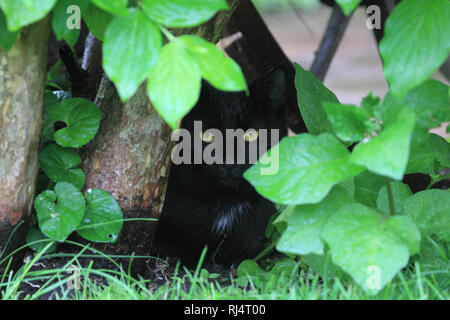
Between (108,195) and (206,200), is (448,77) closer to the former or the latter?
(206,200)

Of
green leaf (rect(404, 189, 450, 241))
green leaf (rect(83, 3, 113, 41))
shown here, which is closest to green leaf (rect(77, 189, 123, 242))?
green leaf (rect(83, 3, 113, 41))

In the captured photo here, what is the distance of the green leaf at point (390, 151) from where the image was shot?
0.94 m

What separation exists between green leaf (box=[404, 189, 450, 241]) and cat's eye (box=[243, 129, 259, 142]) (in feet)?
2.19

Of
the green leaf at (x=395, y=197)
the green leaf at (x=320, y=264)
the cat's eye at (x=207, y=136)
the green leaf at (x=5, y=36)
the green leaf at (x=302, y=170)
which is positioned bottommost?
the green leaf at (x=320, y=264)

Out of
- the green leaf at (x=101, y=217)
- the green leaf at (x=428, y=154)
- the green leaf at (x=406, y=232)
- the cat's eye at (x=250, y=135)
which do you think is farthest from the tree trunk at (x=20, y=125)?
the green leaf at (x=428, y=154)

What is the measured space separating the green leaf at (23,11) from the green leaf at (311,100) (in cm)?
75

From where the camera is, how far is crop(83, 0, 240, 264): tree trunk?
1.40 m

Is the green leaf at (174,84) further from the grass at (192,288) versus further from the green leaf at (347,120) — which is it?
the grass at (192,288)

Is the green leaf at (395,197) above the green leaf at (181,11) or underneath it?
underneath

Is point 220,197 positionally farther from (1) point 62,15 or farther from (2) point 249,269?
(1) point 62,15

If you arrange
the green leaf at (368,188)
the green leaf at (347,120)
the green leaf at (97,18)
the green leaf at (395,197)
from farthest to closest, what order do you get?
the green leaf at (368,188)
the green leaf at (395,197)
the green leaf at (97,18)
the green leaf at (347,120)
